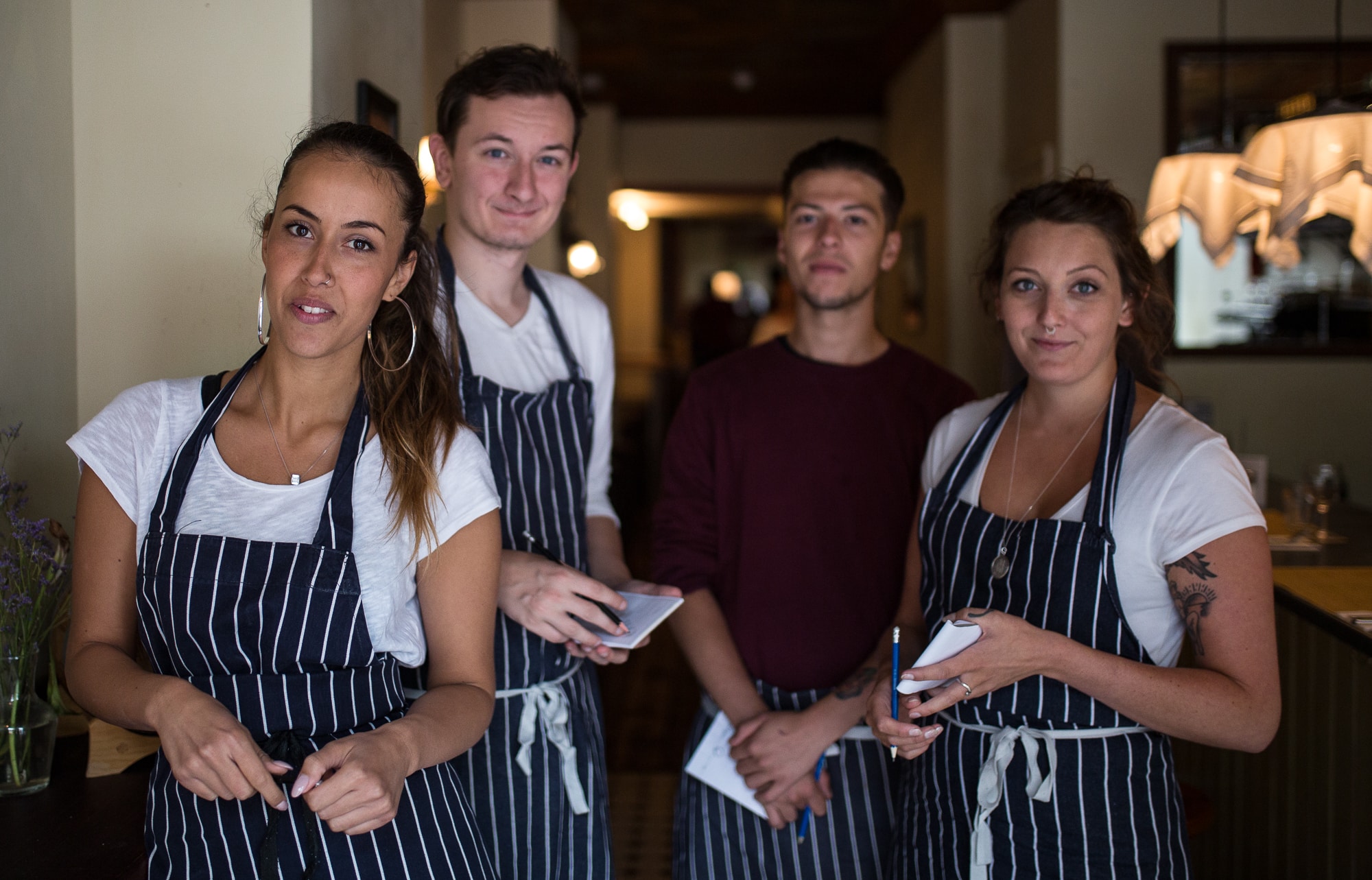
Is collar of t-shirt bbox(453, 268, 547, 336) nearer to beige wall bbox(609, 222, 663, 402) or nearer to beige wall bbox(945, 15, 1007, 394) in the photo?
beige wall bbox(945, 15, 1007, 394)

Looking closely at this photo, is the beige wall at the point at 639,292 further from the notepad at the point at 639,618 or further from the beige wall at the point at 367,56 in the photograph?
the notepad at the point at 639,618

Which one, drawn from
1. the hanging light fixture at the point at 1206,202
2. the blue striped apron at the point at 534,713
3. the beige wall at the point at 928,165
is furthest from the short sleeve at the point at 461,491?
the beige wall at the point at 928,165

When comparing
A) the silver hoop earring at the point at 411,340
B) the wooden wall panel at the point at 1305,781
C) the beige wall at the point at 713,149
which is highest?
the beige wall at the point at 713,149

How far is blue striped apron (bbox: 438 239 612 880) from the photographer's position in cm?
182

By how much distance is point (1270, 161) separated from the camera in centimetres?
320

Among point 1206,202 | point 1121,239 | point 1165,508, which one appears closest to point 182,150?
point 1121,239

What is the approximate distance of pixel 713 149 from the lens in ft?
30.4

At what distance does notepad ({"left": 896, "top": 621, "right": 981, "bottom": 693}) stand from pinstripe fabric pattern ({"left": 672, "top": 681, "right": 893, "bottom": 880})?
0.67 m

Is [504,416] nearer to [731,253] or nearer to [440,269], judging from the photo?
[440,269]

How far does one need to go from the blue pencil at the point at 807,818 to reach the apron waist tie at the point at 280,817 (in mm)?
971

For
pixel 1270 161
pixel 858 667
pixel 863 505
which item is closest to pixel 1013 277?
pixel 863 505

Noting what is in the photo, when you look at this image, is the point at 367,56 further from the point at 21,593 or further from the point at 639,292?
the point at 639,292

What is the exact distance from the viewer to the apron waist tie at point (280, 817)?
52.1 inches

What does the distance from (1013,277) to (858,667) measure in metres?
0.79
